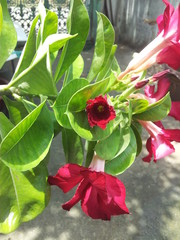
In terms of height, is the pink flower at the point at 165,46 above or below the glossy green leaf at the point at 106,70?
above

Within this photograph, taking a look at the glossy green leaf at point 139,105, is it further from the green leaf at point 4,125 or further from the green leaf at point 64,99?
the green leaf at point 4,125

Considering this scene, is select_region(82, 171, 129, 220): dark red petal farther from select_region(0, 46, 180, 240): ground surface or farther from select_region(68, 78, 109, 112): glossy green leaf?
select_region(0, 46, 180, 240): ground surface

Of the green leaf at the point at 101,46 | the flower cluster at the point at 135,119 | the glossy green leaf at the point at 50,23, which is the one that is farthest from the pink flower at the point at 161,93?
the glossy green leaf at the point at 50,23

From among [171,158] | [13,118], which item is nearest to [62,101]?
[13,118]

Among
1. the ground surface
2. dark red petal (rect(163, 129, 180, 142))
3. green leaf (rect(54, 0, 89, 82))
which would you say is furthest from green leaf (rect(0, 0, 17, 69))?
the ground surface

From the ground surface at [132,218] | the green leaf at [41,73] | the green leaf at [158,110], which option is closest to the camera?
the green leaf at [41,73]

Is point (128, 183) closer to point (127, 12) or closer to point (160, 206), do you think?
point (160, 206)

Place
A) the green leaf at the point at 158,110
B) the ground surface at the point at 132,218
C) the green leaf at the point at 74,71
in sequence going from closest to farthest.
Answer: the green leaf at the point at 158,110 < the green leaf at the point at 74,71 < the ground surface at the point at 132,218

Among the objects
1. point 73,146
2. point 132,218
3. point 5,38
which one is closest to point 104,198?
point 73,146

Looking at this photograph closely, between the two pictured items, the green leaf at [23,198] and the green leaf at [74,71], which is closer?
the green leaf at [23,198]
